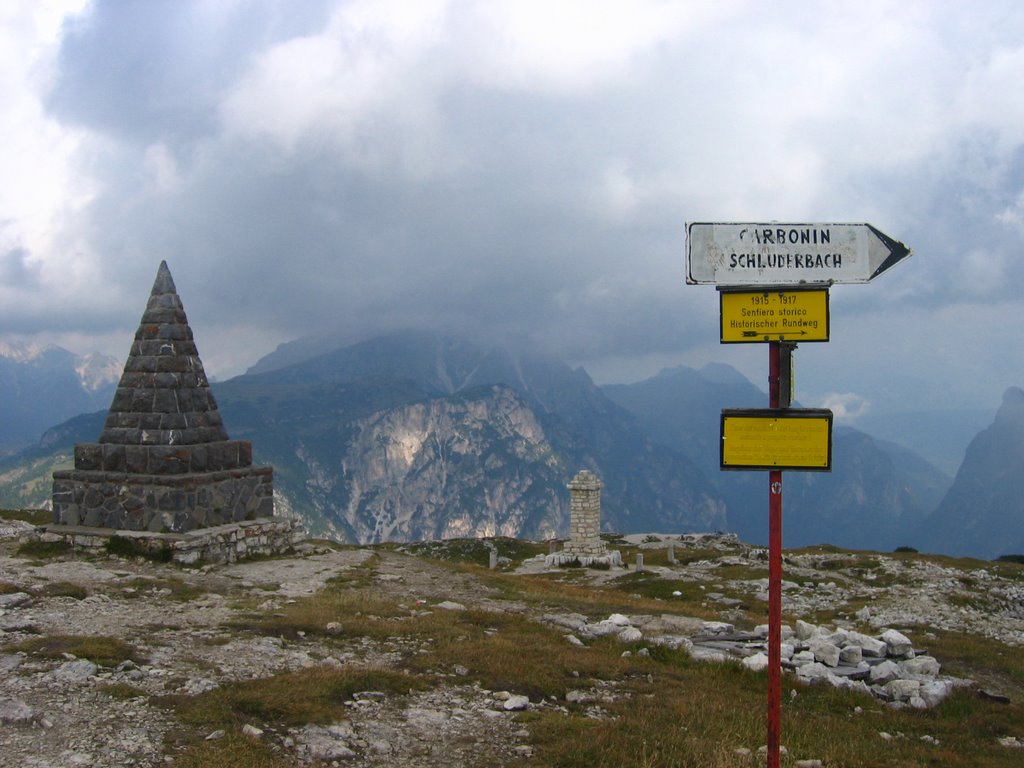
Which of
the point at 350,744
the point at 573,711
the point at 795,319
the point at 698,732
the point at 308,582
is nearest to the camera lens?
the point at 795,319

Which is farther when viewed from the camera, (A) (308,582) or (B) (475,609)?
(A) (308,582)

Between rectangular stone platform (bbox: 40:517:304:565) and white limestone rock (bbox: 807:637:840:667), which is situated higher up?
rectangular stone platform (bbox: 40:517:304:565)

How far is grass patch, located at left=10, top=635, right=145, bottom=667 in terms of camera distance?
9.24 metres

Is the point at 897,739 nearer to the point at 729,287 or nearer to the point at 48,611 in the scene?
the point at 729,287

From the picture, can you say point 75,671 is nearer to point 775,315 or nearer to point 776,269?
point 775,315

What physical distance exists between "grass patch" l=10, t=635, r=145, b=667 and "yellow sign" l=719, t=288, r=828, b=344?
7723mm

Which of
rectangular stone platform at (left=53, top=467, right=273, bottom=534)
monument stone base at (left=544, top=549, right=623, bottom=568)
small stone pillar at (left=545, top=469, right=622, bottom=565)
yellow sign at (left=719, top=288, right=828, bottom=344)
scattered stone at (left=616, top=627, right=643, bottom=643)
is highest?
yellow sign at (left=719, top=288, right=828, bottom=344)

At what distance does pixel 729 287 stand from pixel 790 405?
3.68ft

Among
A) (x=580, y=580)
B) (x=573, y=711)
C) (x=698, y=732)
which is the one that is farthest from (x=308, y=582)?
(x=580, y=580)

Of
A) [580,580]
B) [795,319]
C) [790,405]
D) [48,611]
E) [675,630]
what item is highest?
[795,319]

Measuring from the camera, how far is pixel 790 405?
677cm

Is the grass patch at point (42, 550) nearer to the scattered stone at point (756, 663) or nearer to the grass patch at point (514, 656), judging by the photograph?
the grass patch at point (514, 656)

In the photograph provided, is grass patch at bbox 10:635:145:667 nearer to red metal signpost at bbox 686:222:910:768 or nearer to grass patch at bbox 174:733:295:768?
grass patch at bbox 174:733:295:768

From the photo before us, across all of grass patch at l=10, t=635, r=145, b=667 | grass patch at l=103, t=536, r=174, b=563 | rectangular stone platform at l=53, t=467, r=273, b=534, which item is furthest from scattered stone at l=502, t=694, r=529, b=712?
rectangular stone platform at l=53, t=467, r=273, b=534
